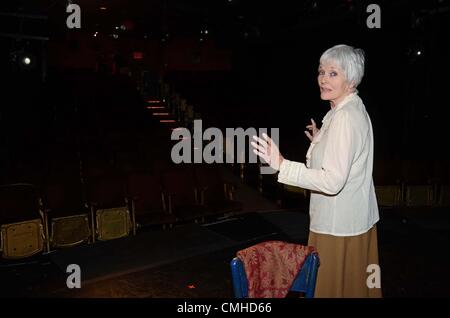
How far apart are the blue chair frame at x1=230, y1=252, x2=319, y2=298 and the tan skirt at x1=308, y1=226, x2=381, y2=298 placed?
0.13 meters

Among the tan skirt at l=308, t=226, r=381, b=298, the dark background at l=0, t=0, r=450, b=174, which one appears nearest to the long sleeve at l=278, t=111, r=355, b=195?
the tan skirt at l=308, t=226, r=381, b=298

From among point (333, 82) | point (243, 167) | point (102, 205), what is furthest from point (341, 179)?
point (243, 167)

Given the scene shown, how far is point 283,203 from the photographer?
277 inches

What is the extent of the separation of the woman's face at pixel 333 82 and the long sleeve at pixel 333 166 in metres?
0.13

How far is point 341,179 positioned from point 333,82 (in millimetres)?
457

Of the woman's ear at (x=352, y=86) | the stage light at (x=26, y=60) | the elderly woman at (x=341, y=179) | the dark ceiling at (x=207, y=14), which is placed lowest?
the elderly woman at (x=341, y=179)

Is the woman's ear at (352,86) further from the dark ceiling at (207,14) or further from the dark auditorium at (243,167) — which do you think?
the dark ceiling at (207,14)

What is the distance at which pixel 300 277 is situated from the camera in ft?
6.51

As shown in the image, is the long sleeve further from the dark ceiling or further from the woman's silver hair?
the dark ceiling

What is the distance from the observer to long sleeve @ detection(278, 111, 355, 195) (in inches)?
70.6

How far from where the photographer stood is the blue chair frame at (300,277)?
1908 mm

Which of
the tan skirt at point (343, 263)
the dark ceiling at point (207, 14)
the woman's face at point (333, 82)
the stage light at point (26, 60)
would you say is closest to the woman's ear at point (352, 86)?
the woman's face at point (333, 82)
